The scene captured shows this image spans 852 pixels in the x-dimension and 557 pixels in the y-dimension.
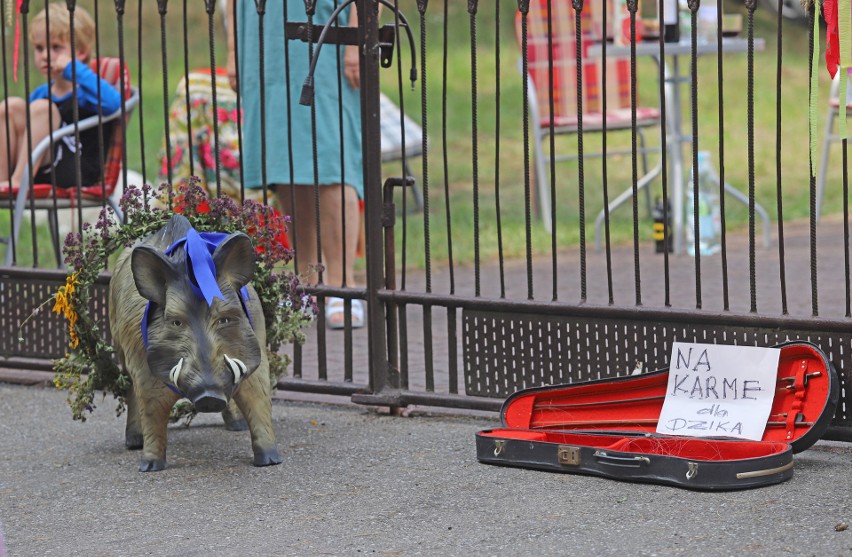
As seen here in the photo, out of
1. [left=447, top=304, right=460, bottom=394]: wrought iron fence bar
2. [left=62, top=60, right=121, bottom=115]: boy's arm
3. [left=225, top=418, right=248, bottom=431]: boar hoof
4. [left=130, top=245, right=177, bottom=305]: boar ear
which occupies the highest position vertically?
[left=62, top=60, right=121, bottom=115]: boy's arm

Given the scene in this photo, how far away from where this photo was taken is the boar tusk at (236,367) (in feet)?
12.8

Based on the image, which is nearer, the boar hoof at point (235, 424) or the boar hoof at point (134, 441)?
the boar hoof at point (134, 441)

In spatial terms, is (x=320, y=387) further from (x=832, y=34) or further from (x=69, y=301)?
(x=832, y=34)

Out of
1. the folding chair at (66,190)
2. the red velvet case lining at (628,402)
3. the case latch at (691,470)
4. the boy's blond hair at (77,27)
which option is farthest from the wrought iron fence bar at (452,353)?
the boy's blond hair at (77,27)

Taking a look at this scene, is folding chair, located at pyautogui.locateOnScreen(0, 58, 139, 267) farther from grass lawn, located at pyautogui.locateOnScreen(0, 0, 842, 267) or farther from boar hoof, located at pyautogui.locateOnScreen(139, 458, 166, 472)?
boar hoof, located at pyautogui.locateOnScreen(139, 458, 166, 472)

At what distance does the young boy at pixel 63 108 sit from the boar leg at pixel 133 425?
2.69 metres

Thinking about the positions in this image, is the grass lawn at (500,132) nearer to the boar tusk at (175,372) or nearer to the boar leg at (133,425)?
the boar leg at (133,425)

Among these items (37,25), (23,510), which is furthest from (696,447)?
(37,25)

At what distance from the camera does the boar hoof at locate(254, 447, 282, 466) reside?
4.34 meters

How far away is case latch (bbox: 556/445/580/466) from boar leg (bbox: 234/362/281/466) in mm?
945

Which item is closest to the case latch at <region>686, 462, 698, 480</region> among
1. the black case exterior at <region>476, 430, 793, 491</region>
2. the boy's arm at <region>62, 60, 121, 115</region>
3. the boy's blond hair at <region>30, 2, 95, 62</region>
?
the black case exterior at <region>476, 430, 793, 491</region>

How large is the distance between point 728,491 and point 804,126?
38.2 ft

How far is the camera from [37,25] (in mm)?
7105

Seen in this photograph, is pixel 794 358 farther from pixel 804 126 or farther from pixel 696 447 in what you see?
pixel 804 126
